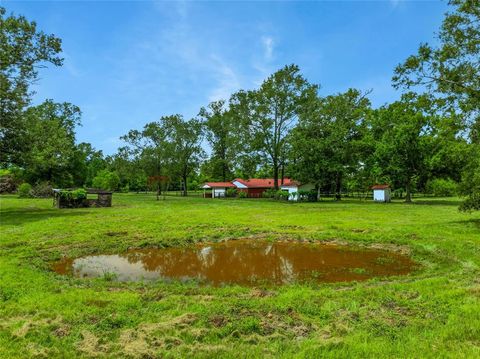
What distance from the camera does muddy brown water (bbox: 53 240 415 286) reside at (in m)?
7.14

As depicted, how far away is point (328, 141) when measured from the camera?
35.4 meters

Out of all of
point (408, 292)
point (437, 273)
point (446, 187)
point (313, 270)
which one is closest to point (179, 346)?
point (408, 292)

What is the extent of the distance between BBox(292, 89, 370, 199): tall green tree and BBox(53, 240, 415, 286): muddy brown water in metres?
25.7

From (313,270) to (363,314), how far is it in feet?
10.4

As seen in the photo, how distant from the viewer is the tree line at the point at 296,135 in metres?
13.5

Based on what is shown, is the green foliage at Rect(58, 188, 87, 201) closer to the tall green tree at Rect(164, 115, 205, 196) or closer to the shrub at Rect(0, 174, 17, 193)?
the tall green tree at Rect(164, 115, 205, 196)

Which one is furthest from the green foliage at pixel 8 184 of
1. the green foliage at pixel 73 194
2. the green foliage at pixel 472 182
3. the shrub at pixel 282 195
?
the green foliage at pixel 472 182

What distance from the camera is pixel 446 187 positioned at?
48.3m

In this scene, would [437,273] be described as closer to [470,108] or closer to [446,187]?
[470,108]

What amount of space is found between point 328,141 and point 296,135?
3830 millimetres

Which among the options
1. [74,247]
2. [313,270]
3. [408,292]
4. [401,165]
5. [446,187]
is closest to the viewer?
[408,292]

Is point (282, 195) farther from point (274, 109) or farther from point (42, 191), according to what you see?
point (42, 191)

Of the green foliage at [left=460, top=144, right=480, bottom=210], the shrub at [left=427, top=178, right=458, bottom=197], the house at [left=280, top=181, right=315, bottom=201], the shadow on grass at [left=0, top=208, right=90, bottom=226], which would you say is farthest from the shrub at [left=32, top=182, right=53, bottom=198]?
the shrub at [left=427, top=178, right=458, bottom=197]

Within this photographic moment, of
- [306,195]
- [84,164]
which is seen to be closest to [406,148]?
[306,195]
